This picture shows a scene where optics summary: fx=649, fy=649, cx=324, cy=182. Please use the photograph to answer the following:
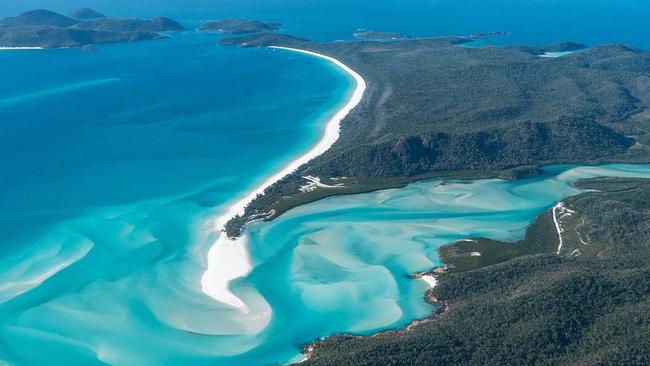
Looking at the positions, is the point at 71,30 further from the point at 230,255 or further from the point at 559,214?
the point at 559,214

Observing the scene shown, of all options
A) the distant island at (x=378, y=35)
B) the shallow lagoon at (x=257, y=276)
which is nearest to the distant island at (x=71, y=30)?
the distant island at (x=378, y=35)

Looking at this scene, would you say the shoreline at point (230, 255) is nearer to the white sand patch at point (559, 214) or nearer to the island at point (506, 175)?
the island at point (506, 175)

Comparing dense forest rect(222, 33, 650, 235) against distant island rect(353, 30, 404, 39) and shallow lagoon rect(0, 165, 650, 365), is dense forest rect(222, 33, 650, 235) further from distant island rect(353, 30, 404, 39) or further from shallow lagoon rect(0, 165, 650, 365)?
distant island rect(353, 30, 404, 39)

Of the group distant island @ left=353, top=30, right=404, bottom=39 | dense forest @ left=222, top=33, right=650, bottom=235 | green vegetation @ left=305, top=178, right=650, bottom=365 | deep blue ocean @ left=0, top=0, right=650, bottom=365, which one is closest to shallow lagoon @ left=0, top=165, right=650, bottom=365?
deep blue ocean @ left=0, top=0, right=650, bottom=365

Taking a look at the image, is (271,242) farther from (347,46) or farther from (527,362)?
(347,46)

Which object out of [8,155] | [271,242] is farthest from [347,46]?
[271,242]

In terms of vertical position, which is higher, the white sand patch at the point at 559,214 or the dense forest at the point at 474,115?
the dense forest at the point at 474,115
